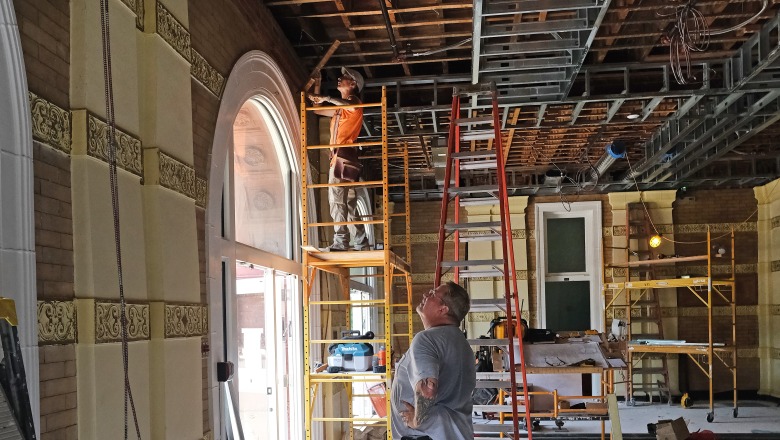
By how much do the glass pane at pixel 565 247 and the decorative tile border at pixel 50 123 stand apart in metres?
13.7

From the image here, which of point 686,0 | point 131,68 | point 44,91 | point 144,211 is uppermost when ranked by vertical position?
point 686,0

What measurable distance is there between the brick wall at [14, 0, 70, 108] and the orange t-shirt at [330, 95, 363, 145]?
425 centimetres

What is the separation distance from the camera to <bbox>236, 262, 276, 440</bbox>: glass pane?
6805 mm

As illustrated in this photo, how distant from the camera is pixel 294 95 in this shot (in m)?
8.02

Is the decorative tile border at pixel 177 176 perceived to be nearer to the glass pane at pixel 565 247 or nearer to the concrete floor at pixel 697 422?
the concrete floor at pixel 697 422

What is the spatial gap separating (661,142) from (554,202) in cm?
468

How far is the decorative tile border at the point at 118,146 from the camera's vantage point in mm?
3322

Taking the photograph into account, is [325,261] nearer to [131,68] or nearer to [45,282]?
[131,68]

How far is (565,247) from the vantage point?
16.1m

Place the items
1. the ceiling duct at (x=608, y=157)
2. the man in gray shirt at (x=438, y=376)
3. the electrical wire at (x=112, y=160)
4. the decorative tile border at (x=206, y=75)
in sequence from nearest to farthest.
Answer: the electrical wire at (x=112, y=160) → the man in gray shirt at (x=438, y=376) → the decorative tile border at (x=206, y=75) → the ceiling duct at (x=608, y=157)

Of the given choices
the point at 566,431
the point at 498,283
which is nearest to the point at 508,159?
the point at 498,283

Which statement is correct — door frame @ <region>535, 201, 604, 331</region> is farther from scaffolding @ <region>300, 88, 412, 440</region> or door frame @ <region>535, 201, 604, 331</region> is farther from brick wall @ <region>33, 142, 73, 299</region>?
brick wall @ <region>33, 142, 73, 299</region>

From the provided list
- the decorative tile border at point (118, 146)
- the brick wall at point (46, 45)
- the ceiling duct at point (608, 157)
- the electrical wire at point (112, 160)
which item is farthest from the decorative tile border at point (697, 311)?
the brick wall at point (46, 45)

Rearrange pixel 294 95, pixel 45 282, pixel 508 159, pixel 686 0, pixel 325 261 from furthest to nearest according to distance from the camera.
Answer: pixel 508 159
pixel 294 95
pixel 325 261
pixel 686 0
pixel 45 282
